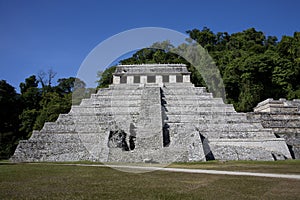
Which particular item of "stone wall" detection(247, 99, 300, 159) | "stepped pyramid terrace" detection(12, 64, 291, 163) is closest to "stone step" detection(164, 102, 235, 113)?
"stepped pyramid terrace" detection(12, 64, 291, 163)

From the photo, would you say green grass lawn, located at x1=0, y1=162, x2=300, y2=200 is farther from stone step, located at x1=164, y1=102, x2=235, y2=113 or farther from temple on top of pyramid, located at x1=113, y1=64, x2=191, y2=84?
temple on top of pyramid, located at x1=113, y1=64, x2=191, y2=84

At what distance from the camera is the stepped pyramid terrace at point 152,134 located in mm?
18766

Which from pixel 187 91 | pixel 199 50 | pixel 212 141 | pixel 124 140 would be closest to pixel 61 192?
pixel 124 140

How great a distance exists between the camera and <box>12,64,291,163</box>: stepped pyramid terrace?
1877 cm

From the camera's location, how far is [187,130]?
21.5 m

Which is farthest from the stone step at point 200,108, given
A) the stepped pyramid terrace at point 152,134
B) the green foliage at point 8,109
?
the green foliage at point 8,109

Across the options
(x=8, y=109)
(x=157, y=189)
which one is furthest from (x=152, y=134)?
(x=8, y=109)

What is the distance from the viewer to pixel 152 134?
856 inches

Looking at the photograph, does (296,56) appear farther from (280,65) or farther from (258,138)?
(258,138)

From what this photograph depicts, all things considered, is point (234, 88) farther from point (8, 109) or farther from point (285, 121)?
point (8, 109)

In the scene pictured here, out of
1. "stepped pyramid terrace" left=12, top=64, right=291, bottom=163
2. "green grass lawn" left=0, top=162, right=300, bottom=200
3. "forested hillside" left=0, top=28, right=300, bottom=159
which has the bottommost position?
"green grass lawn" left=0, top=162, right=300, bottom=200

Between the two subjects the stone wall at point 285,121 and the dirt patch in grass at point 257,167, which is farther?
the stone wall at point 285,121

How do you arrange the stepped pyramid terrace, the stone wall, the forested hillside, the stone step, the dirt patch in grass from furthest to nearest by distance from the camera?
the forested hillside, the stone step, the stone wall, the stepped pyramid terrace, the dirt patch in grass

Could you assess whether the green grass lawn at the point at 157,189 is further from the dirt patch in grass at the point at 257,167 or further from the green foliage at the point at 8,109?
the green foliage at the point at 8,109
